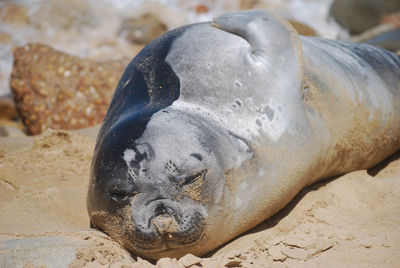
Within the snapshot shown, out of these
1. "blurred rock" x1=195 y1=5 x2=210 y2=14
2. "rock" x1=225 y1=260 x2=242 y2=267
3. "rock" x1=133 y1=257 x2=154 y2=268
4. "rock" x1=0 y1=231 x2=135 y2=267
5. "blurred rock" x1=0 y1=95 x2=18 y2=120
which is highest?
"rock" x1=225 y1=260 x2=242 y2=267

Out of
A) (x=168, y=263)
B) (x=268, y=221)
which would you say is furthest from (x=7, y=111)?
(x=168, y=263)

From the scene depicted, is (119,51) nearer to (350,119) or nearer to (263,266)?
(350,119)

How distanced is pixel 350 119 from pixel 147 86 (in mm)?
1098

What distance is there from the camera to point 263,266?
1794 mm

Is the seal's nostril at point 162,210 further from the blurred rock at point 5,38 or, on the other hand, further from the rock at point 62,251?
the blurred rock at point 5,38

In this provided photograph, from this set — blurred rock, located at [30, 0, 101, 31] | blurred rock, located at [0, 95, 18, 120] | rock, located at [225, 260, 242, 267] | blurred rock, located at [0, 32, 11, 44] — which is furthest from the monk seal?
blurred rock, located at [30, 0, 101, 31]

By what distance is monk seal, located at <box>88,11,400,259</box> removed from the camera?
1.83 metres

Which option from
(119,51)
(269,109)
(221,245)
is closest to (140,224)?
(221,245)

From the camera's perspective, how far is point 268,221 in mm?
2186

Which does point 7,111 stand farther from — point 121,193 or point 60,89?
point 121,193

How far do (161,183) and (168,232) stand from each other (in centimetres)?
20

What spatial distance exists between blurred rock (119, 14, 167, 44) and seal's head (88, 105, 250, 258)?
6.82 metres

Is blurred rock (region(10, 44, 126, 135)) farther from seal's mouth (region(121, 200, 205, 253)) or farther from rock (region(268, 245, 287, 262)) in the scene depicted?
rock (region(268, 245, 287, 262))

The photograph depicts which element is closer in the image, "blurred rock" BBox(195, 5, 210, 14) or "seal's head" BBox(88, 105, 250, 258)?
"seal's head" BBox(88, 105, 250, 258)
